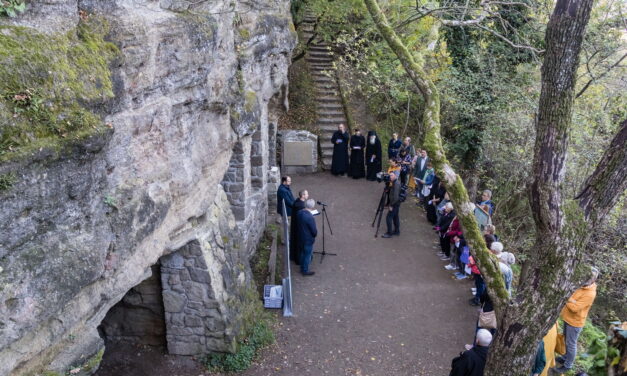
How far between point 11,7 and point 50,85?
1.76ft

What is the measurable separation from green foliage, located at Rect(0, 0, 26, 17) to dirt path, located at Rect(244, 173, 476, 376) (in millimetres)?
5394

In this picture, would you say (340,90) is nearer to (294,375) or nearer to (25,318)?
(294,375)

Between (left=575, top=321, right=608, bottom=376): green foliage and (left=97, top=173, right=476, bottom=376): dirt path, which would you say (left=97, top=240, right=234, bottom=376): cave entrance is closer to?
(left=97, top=173, right=476, bottom=376): dirt path

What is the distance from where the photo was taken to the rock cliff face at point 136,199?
10.6 ft

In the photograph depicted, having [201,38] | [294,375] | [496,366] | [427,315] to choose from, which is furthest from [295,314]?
[201,38]

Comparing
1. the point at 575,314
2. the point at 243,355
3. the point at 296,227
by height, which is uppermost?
the point at 296,227

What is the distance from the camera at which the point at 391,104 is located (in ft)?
58.0

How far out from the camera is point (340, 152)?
1554 centimetres

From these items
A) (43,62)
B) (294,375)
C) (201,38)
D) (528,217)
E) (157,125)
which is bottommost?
(294,375)

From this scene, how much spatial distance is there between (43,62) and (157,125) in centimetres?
141

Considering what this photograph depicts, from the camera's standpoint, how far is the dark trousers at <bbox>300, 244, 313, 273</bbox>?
947cm

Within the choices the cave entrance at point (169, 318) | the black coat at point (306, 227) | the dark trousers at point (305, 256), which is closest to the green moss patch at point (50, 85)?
the cave entrance at point (169, 318)

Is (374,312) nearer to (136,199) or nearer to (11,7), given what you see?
(136,199)

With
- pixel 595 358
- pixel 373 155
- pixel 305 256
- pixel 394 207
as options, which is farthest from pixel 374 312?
pixel 373 155
